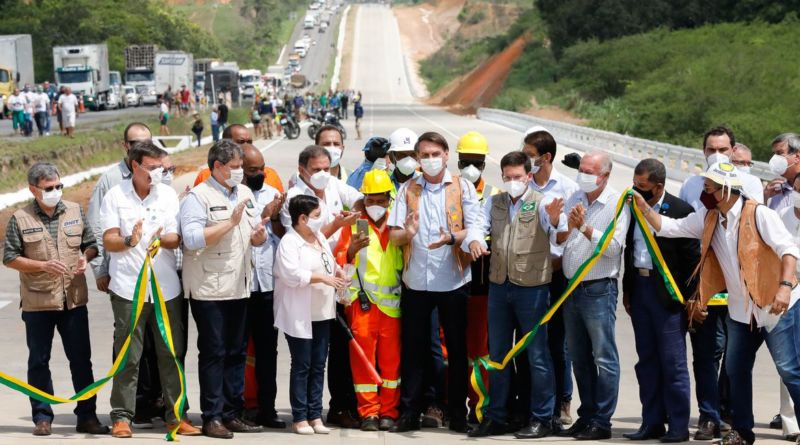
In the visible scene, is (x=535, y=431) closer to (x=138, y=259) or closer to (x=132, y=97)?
(x=138, y=259)

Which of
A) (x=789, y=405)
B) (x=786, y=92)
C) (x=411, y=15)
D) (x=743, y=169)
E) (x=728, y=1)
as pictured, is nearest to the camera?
(x=789, y=405)

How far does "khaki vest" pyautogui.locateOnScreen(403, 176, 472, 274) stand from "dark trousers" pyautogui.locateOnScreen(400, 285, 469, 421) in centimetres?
22

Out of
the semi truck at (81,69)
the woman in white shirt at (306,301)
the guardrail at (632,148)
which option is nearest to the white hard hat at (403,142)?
the woman in white shirt at (306,301)

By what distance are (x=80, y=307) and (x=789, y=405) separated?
4.94 metres

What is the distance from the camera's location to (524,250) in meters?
8.57

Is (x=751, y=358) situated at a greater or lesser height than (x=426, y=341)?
greater

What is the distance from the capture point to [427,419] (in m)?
9.05

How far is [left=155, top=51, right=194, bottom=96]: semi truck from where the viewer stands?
268ft

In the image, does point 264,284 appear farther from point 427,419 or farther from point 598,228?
point 598,228

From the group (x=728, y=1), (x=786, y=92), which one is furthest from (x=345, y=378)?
(x=728, y=1)

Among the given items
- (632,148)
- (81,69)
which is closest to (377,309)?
(632,148)

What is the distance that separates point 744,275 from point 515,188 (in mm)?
1604

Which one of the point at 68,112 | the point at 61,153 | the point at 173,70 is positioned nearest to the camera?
the point at 61,153

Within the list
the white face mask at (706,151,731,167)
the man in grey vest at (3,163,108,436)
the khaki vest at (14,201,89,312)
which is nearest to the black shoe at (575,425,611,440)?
the white face mask at (706,151,731,167)
